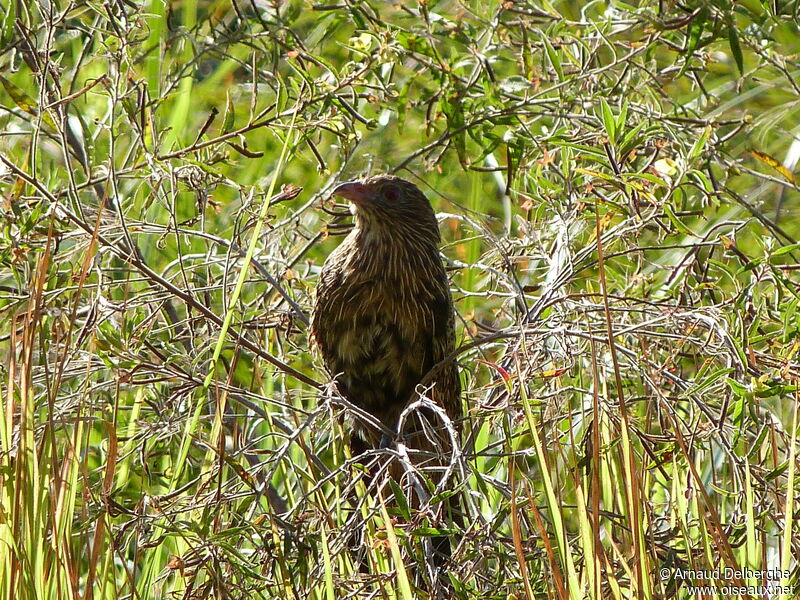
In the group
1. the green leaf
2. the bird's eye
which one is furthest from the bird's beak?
the green leaf

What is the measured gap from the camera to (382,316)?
159 inches

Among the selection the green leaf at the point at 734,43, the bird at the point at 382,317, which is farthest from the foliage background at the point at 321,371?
the bird at the point at 382,317

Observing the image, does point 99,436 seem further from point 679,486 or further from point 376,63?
point 679,486

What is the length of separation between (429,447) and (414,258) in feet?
2.40

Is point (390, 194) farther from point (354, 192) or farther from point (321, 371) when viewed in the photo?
point (321, 371)

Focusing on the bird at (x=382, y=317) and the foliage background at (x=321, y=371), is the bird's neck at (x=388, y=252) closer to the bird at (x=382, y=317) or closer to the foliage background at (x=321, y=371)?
the bird at (x=382, y=317)

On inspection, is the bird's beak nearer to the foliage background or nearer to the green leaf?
the foliage background

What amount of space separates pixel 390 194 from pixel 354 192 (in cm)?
24

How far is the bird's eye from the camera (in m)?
4.23

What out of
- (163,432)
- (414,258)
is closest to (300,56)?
(414,258)

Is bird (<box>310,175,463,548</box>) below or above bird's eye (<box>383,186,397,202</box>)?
below

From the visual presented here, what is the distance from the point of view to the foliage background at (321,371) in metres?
2.60

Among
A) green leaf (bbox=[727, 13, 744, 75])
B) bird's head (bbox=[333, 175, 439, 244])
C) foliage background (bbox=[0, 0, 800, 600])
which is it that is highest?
green leaf (bbox=[727, 13, 744, 75])

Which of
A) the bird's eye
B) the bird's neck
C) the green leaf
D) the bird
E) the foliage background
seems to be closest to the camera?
the foliage background
